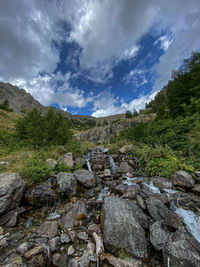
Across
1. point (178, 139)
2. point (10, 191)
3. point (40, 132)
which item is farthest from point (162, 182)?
point (40, 132)

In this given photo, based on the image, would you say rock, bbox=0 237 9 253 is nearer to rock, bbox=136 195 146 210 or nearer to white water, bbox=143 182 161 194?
rock, bbox=136 195 146 210

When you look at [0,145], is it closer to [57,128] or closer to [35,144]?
[35,144]

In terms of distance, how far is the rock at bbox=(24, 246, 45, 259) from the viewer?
2232 mm

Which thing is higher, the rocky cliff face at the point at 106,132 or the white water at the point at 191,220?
the rocky cliff face at the point at 106,132

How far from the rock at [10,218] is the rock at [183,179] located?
23.1ft

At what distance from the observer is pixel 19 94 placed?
180m

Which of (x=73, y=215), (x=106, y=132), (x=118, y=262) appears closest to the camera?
(x=118, y=262)

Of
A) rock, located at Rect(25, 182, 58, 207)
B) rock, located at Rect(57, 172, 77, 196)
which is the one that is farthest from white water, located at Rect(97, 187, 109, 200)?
rock, located at Rect(25, 182, 58, 207)

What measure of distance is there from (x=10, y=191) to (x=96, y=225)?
10.9ft

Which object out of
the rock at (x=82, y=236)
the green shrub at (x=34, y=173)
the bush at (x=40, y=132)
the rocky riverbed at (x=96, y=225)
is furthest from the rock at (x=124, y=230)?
the bush at (x=40, y=132)

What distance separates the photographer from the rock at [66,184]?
4.69 meters

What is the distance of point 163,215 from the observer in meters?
3.25

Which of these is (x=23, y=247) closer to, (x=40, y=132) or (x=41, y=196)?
(x=41, y=196)

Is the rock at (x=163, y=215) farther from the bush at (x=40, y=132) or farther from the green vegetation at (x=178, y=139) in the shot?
the bush at (x=40, y=132)
